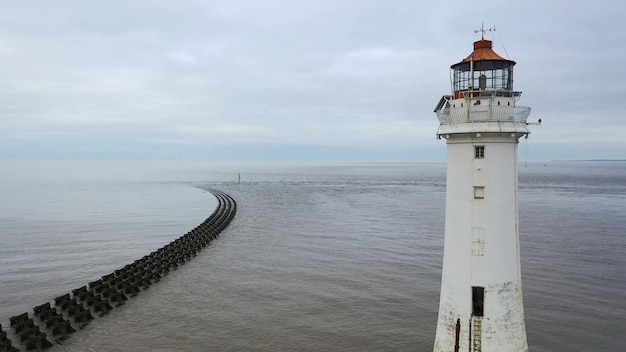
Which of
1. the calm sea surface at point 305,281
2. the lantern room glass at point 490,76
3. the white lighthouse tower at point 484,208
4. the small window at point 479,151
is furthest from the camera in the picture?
the calm sea surface at point 305,281

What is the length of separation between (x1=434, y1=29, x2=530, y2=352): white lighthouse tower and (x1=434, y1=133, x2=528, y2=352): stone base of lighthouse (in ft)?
0.06

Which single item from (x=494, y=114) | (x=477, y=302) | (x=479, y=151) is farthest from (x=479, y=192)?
(x=477, y=302)

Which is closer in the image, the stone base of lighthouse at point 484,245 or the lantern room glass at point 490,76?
the stone base of lighthouse at point 484,245

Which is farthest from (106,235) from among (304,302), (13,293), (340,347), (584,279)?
(584,279)

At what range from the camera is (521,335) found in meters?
9.23

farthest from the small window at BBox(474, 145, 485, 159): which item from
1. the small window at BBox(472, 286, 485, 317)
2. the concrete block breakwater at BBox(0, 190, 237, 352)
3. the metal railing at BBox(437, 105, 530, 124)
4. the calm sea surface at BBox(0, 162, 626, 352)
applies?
the concrete block breakwater at BBox(0, 190, 237, 352)

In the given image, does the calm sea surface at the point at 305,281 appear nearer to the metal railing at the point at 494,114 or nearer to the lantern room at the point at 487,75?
the metal railing at the point at 494,114

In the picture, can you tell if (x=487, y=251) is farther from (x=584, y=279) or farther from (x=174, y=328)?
(x=584, y=279)

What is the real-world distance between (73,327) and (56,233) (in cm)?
2276

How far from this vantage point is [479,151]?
8961mm

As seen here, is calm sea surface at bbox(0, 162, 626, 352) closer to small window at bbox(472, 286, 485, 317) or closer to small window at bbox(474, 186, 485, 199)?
small window at bbox(472, 286, 485, 317)

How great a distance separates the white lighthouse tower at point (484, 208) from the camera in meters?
8.80

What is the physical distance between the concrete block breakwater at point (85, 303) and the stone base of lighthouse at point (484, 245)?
41.8ft

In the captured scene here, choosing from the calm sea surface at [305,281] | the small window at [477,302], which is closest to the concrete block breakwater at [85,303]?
the calm sea surface at [305,281]
